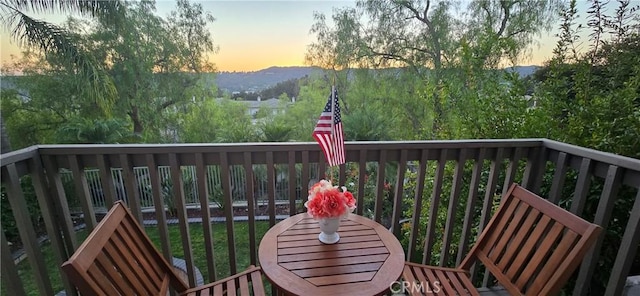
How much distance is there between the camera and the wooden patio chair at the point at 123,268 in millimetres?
896

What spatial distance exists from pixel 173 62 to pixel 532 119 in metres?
8.60

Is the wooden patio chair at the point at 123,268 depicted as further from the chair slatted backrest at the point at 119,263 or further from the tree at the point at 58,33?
the tree at the point at 58,33

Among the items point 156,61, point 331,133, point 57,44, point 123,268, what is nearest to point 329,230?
point 331,133

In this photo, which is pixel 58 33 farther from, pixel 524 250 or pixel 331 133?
pixel 524 250

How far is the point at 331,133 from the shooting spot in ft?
4.75

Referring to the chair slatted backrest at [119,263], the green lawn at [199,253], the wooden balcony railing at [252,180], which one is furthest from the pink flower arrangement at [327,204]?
the green lawn at [199,253]

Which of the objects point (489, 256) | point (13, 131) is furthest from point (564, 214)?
point (13, 131)

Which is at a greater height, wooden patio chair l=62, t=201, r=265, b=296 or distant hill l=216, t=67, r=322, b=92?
distant hill l=216, t=67, r=322, b=92

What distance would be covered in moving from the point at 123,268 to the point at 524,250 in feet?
5.86

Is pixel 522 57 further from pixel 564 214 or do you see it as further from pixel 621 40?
pixel 564 214

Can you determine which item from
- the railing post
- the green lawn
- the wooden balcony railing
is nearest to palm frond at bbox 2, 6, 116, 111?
the green lawn

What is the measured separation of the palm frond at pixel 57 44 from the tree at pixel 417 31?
4487 millimetres

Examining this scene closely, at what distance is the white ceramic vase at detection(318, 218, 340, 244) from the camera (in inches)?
53.3

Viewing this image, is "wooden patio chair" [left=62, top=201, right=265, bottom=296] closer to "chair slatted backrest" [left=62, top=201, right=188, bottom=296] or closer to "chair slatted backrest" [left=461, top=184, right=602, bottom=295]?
"chair slatted backrest" [left=62, top=201, right=188, bottom=296]
